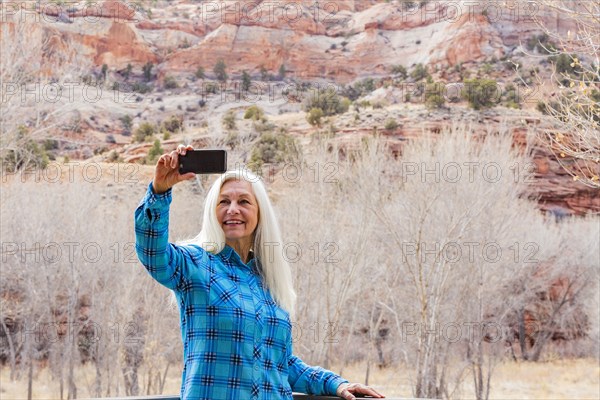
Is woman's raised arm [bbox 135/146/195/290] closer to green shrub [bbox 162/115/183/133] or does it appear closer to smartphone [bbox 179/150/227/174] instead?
smartphone [bbox 179/150/227/174]

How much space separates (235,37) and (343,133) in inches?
660

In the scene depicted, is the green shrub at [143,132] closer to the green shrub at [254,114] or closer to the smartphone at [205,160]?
the green shrub at [254,114]

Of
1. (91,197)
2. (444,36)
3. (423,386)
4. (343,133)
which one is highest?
(444,36)

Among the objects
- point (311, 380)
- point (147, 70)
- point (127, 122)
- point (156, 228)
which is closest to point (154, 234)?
point (156, 228)

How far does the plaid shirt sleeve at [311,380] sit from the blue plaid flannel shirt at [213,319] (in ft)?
0.42

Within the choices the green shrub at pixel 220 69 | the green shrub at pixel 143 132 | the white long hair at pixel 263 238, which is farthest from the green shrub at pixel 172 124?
the white long hair at pixel 263 238

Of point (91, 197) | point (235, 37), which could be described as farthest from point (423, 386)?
point (235, 37)

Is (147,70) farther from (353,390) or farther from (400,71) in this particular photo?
(353,390)

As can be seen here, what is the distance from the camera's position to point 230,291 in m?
Result: 1.88

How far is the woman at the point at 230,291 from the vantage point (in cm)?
179

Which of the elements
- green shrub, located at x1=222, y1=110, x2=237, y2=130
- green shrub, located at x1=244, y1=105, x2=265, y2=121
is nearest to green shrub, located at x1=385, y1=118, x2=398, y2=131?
green shrub, located at x1=244, y1=105, x2=265, y2=121

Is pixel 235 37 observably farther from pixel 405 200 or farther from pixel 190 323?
pixel 190 323

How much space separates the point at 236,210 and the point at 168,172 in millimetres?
273

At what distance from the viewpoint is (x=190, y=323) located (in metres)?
1.87
